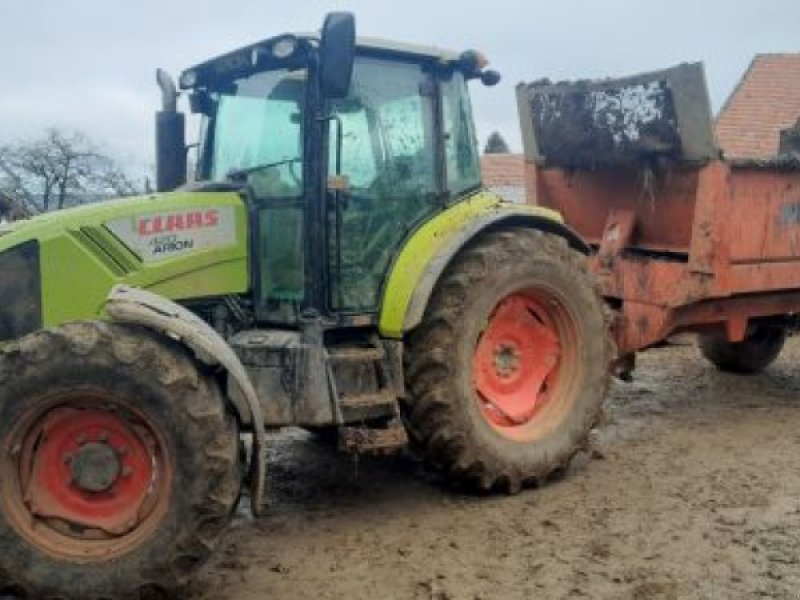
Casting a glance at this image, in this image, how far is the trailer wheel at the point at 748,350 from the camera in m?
7.47

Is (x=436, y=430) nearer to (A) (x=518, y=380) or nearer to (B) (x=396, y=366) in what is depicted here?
(B) (x=396, y=366)

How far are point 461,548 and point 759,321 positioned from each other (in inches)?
136

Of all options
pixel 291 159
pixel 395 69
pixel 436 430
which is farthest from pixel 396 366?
pixel 395 69

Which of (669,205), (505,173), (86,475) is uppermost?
(505,173)

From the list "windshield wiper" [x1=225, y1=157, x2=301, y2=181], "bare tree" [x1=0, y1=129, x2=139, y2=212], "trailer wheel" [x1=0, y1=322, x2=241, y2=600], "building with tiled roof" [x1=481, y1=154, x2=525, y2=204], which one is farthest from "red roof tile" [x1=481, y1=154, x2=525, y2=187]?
"trailer wheel" [x1=0, y1=322, x2=241, y2=600]

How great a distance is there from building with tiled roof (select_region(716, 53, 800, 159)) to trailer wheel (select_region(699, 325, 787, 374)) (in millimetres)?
9257

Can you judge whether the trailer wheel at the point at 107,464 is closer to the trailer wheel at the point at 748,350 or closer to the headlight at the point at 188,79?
the headlight at the point at 188,79

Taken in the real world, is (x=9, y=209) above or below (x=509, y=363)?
above

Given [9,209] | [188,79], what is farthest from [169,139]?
[9,209]

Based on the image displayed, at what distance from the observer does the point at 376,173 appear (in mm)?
4711

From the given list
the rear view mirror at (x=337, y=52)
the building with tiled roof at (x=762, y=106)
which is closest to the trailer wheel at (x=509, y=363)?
the rear view mirror at (x=337, y=52)

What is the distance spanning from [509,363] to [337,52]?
195cm

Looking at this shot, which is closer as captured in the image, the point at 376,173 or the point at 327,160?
the point at 327,160

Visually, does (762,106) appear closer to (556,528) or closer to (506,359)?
(506,359)
